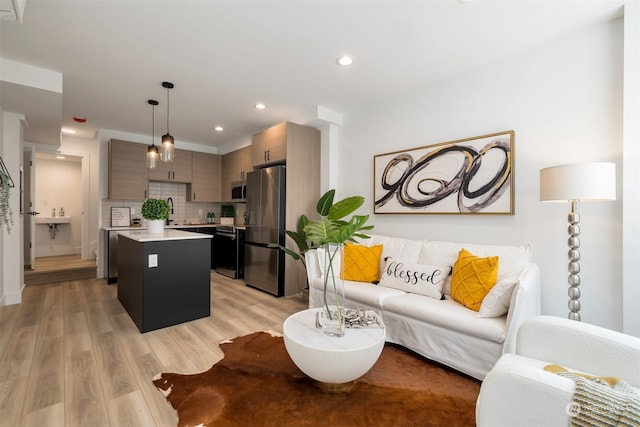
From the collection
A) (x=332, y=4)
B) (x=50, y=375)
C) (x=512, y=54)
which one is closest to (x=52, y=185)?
(x=50, y=375)

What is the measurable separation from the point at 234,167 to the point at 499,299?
4.84 meters

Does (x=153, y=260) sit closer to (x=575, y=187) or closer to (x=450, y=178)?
(x=450, y=178)

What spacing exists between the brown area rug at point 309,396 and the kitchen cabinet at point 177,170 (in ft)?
13.6

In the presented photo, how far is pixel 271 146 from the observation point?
419cm

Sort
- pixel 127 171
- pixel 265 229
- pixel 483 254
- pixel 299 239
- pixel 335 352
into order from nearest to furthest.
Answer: pixel 335 352 → pixel 483 254 → pixel 299 239 → pixel 265 229 → pixel 127 171

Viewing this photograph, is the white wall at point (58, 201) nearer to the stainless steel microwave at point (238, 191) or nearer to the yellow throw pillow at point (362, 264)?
the stainless steel microwave at point (238, 191)

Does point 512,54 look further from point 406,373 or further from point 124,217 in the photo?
point 124,217

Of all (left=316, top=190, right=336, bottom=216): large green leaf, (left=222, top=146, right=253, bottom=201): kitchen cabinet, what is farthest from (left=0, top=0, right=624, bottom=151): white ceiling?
(left=222, top=146, right=253, bottom=201): kitchen cabinet

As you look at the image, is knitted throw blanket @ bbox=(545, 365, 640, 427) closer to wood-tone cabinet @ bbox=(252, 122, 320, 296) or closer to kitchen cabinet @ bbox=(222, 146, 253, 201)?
wood-tone cabinet @ bbox=(252, 122, 320, 296)

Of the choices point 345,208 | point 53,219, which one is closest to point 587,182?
point 345,208

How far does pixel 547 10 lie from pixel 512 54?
562mm

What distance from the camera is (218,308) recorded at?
345 cm

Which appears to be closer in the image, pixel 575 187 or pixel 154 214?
pixel 575 187

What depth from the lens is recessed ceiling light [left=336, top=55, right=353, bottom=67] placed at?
2.62 m
